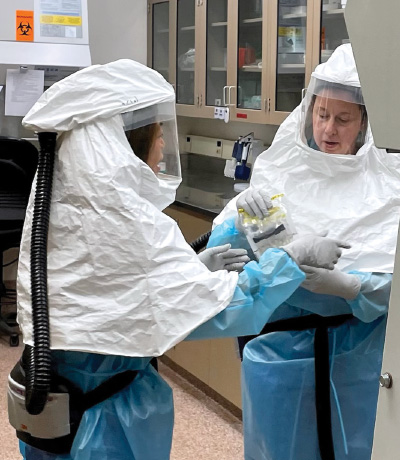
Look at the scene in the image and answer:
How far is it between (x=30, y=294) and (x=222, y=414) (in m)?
1.82

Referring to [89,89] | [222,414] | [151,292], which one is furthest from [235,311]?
[222,414]

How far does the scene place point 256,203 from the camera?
171 centimetres

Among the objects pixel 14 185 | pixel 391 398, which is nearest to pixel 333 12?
pixel 14 185

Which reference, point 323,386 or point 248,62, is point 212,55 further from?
point 323,386

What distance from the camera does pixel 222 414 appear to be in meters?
3.07

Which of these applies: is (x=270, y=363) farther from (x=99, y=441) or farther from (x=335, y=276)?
Answer: (x=99, y=441)

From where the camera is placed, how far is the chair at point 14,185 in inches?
145

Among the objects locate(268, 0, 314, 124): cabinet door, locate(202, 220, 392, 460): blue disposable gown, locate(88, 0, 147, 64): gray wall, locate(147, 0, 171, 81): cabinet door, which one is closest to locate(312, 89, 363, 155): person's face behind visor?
locate(202, 220, 392, 460): blue disposable gown

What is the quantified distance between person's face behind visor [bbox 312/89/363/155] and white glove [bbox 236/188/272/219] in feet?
0.66

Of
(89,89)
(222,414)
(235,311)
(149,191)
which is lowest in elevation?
(222,414)

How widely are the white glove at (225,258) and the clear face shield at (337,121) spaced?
346mm

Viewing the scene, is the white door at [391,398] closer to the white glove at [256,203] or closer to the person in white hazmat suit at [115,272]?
the person in white hazmat suit at [115,272]

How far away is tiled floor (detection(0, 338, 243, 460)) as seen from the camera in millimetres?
2752

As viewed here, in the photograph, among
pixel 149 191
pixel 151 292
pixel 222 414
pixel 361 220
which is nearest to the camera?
pixel 151 292
